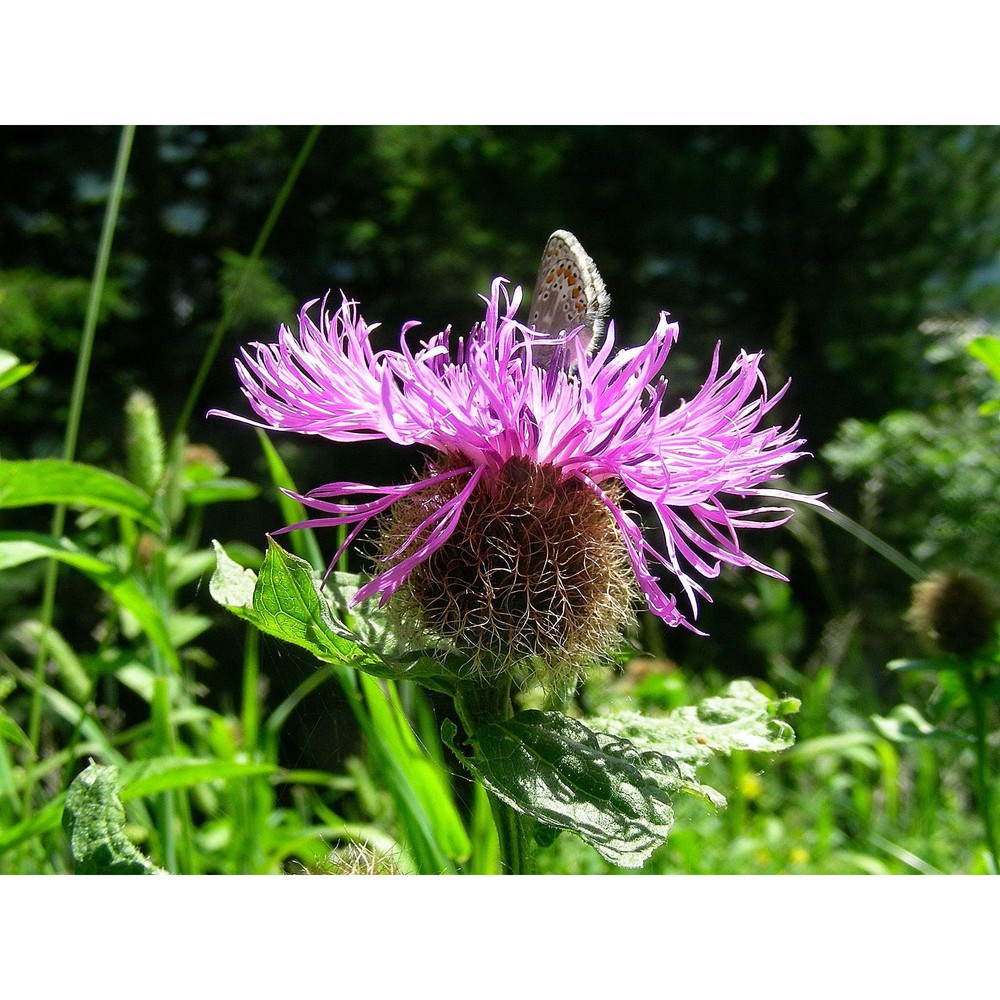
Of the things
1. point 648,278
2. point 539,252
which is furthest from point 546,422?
point 648,278

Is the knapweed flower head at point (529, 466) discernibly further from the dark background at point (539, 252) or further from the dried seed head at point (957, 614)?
the dark background at point (539, 252)

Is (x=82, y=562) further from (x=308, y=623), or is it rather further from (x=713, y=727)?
(x=713, y=727)

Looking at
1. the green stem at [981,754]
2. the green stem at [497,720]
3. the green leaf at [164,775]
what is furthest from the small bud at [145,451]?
the green stem at [981,754]

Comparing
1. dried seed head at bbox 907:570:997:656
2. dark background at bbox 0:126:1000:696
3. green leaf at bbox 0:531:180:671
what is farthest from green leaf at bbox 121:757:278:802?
dark background at bbox 0:126:1000:696

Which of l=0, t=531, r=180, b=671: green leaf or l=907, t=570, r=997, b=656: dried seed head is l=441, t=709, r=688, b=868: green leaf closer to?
l=0, t=531, r=180, b=671: green leaf
